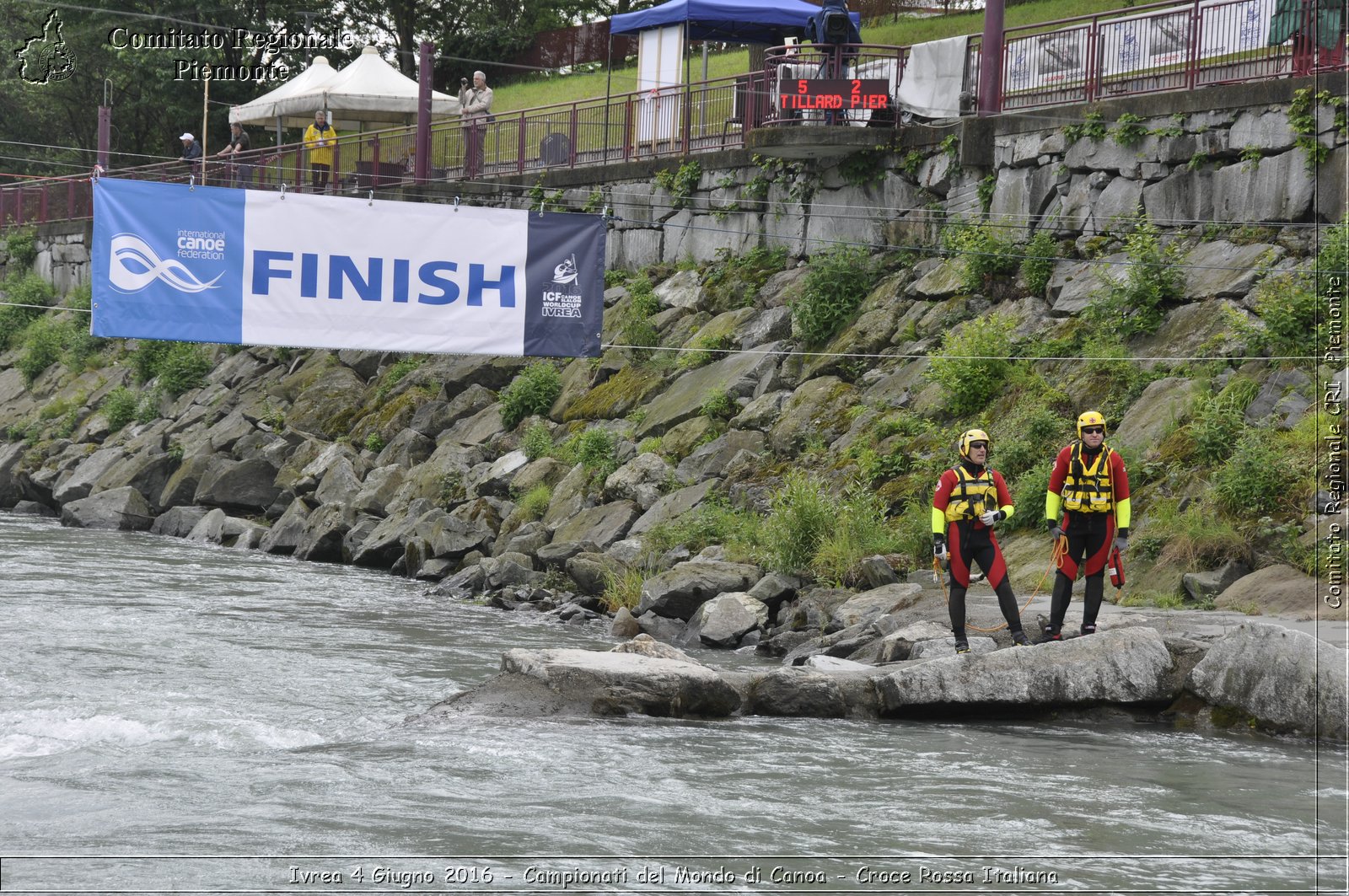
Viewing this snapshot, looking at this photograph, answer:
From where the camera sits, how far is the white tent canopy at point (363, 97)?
34.2m

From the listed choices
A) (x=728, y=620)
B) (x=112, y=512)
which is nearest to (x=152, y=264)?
(x=728, y=620)

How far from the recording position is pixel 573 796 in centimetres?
913

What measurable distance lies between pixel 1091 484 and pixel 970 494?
934mm

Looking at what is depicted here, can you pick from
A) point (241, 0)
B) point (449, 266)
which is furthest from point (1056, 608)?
point (241, 0)

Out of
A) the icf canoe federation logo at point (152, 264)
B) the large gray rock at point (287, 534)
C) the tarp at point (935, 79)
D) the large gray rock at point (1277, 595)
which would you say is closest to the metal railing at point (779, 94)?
the tarp at point (935, 79)

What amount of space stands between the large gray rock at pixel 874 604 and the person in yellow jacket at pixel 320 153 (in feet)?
58.8

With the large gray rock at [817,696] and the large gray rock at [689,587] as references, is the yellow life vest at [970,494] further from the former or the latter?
the large gray rock at [689,587]

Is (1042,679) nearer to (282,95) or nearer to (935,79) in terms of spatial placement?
(935,79)

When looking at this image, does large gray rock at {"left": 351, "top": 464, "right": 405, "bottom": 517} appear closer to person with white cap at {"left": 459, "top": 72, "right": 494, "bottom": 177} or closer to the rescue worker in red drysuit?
person with white cap at {"left": 459, "top": 72, "right": 494, "bottom": 177}

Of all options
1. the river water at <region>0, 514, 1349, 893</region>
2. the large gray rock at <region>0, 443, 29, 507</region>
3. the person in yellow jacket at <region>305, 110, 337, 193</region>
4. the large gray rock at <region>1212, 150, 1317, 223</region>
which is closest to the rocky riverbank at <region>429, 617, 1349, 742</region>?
the river water at <region>0, 514, 1349, 893</region>

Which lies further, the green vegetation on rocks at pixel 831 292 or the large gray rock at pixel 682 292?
the large gray rock at pixel 682 292

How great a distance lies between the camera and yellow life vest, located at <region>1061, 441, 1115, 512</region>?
12.2m

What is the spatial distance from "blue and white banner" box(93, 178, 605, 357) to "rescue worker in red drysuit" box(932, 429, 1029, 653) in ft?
25.5

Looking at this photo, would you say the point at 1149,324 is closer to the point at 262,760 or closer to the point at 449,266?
the point at 449,266
